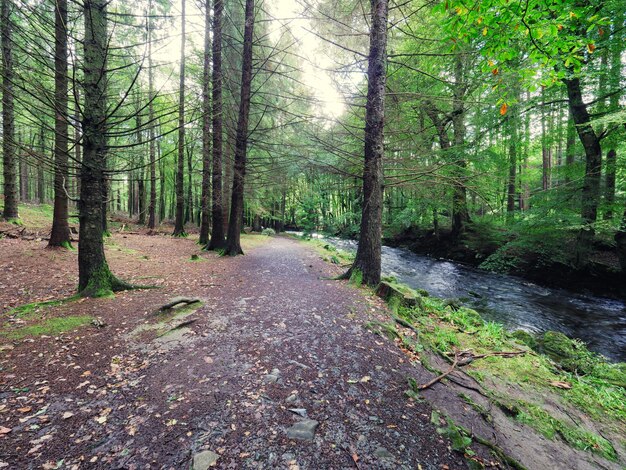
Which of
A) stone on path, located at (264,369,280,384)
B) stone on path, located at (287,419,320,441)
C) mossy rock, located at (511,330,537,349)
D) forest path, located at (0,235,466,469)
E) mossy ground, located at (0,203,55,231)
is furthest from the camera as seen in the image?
mossy ground, located at (0,203,55,231)

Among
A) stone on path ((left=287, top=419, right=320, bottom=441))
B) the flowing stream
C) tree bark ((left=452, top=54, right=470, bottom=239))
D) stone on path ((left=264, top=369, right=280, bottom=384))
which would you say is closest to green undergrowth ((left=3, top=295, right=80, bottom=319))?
stone on path ((left=264, top=369, right=280, bottom=384))

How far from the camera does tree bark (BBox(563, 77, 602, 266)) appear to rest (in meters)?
9.07

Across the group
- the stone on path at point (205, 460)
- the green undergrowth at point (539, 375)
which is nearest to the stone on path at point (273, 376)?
the stone on path at point (205, 460)

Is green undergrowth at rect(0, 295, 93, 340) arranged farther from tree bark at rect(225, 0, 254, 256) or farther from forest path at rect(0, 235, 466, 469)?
tree bark at rect(225, 0, 254, 256)

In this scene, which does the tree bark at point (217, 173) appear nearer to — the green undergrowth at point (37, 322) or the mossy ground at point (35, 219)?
the green undergrowth at point (37, 322)

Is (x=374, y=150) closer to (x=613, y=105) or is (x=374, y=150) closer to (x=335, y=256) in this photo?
(x=335, y=256)

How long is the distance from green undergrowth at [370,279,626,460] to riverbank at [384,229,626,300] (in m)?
6.16

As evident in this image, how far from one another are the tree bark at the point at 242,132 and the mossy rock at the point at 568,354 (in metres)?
9.37

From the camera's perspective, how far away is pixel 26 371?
2887mm

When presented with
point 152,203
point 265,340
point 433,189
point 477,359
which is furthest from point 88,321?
point 152,203

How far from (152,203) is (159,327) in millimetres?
16836

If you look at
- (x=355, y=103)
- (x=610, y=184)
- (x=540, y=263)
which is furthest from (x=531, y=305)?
(x=355, y=103)

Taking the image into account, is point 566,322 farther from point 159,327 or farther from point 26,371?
point 26,371

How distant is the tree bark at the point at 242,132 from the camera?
9.05m
